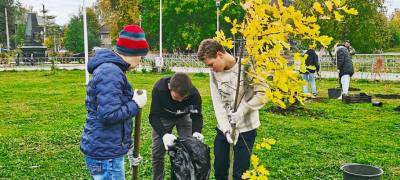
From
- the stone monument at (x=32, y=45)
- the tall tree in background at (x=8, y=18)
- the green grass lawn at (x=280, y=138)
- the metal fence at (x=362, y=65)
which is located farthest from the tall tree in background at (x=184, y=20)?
the tall tree in background at (x=8, y=18)

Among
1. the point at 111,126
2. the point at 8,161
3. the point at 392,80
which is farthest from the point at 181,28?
the point at 111,126

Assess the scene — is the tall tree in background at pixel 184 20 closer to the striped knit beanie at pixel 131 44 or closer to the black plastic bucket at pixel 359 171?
the black plastic bucket at pixel 359 171

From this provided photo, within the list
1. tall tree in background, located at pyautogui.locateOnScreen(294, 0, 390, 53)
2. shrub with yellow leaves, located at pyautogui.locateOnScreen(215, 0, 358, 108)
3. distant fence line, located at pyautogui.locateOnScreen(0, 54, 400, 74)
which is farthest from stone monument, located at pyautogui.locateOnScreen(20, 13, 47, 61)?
shrub with yellow leaves, located at pyautogui.locateOnScreen(215, 0, 358, 108)

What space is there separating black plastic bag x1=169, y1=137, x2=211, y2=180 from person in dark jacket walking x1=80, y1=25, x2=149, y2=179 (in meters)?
0.60

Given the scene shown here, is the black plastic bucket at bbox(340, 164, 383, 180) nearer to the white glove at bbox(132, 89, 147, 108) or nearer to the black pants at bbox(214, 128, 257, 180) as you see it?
the black pants at bbox(214, 128, 257, 180)

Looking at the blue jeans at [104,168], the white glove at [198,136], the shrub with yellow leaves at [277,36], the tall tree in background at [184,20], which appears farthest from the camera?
the tall tree in background at [184,20]

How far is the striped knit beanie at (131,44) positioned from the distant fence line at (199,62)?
17132mm

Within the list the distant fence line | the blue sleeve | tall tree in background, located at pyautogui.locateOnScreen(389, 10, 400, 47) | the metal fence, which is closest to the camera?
the blue sleeve

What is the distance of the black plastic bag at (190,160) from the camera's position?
3713mm

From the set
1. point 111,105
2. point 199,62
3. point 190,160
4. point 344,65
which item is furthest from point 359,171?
point 199,62

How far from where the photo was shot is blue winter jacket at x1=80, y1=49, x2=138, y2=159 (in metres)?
2.93

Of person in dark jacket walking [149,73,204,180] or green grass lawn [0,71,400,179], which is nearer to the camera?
person in dark jacket walking [149,73,204,180]

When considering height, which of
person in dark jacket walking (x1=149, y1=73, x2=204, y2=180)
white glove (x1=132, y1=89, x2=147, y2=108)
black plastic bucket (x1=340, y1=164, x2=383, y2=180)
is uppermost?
white glove (x1=132, y1=89, x2=147, y2=108)

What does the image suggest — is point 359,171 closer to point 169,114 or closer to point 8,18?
point 169,114
